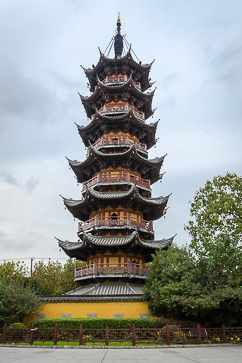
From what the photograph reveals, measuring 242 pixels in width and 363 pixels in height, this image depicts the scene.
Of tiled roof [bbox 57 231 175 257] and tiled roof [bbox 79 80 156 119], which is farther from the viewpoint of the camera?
tiled roof [bbox 79 80 156 119]

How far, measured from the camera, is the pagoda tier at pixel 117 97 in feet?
104

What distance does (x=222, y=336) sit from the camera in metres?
16.9

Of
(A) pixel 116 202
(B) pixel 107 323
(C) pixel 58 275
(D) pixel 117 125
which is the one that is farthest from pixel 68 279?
(B) pixel 107 323

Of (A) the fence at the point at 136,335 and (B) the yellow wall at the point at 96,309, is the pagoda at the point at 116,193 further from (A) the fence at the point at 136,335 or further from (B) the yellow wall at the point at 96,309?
(A) the fence at the point at 136,335

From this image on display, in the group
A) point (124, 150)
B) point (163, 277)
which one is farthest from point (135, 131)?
point (163, 277)

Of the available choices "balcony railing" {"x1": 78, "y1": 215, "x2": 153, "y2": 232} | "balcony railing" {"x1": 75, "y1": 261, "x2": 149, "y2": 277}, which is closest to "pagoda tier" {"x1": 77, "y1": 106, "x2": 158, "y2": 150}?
"balcony railing" {"x1": 78, "y1": 215, "x2": 153, "y2": 232}

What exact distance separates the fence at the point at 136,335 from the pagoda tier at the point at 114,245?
22.8 feet

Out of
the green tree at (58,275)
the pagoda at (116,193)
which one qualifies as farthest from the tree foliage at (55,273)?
the pagoda at (116,193)

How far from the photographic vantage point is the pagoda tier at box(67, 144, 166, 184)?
28.0m

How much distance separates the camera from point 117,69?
3428 cm

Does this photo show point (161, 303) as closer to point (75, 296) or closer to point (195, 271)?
point (195, 271)

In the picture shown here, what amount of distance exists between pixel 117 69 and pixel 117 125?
8.02 m

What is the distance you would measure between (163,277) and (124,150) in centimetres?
1386

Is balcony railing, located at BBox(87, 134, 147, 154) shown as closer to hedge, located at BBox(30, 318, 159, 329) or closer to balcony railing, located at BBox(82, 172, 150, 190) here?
balcony railing, located at BBox(82, 172, 150, 190)
